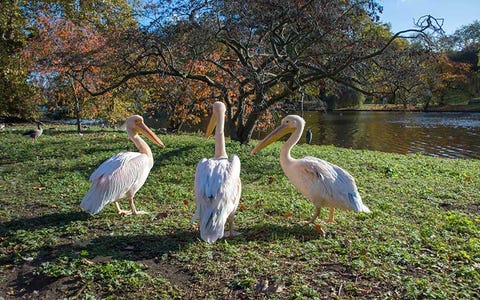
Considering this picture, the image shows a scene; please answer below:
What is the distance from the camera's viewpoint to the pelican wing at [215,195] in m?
4.04

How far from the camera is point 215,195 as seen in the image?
4164 millimetres

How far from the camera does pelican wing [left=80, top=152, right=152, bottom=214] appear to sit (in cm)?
497

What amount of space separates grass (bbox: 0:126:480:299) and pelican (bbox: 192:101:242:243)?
0.33 m

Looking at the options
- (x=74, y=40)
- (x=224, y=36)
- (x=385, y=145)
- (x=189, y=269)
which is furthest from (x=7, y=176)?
(x=385, y=145)

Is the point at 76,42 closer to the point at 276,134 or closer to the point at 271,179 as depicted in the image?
the point at 271,179

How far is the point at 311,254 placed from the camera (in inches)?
168

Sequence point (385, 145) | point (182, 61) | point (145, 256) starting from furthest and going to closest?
point (385, 145) → point (182, 61) → point (145, 256)

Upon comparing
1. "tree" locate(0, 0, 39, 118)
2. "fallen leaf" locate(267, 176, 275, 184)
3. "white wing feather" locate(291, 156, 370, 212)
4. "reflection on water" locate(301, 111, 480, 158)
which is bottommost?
"reflection on water" locate(301, 111, 480, 158)

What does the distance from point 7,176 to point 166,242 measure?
203 inches

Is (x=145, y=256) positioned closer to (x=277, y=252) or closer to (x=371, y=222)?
(x=277, y=252)

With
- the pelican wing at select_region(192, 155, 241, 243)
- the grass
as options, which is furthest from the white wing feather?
the pelican wing at select_region(192, 155, 241, 243)

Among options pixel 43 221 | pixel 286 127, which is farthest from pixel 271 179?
pixel 43 221

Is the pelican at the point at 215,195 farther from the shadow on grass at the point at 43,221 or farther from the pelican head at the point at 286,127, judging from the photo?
the shadow on grass at the point at 43,221

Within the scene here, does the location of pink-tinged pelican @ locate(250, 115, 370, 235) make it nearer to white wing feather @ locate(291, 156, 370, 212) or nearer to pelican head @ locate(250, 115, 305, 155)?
white wing feather @ locate(291, 156, 370, 212)
